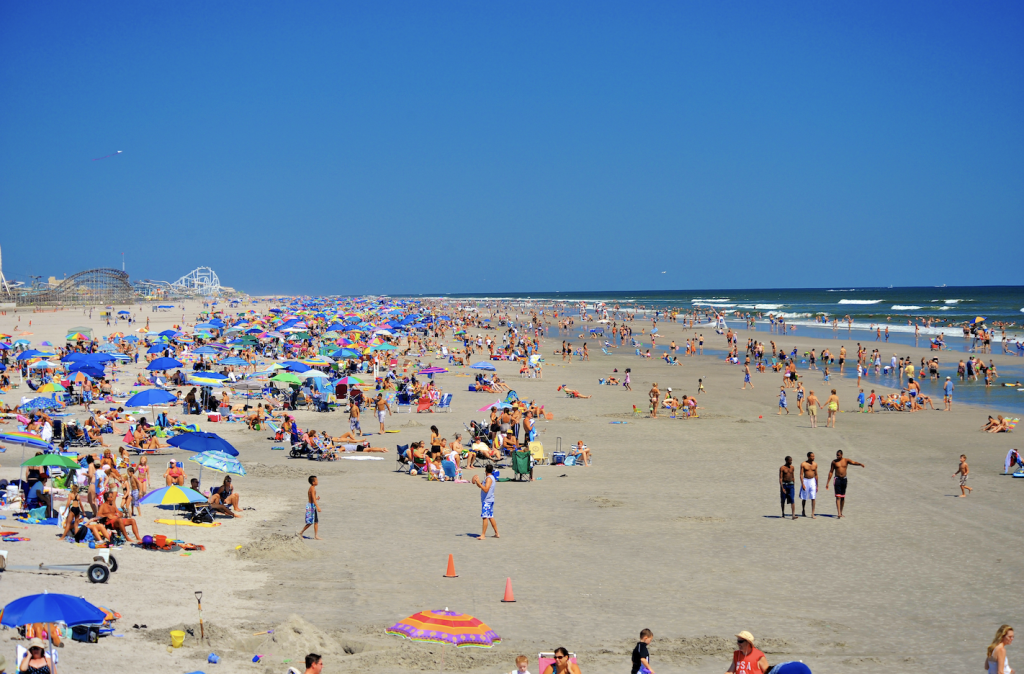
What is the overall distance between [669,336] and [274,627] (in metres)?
55.6

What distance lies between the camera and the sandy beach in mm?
8102

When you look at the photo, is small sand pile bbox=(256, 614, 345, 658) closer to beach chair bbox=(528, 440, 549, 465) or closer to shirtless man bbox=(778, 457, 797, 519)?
shirtless man bbox=(778, 457, 797, 519)

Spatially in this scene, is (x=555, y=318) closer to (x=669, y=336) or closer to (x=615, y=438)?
(x=669, y=336)

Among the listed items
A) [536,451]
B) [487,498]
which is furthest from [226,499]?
[536,451]

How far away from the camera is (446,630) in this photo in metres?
7.94

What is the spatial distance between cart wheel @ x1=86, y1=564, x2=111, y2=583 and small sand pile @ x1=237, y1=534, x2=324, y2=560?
187cm

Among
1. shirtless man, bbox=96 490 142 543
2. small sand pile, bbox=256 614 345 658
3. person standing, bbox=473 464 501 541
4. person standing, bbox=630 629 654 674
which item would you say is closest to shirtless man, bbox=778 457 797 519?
person standing, bbox=473 464 501 541

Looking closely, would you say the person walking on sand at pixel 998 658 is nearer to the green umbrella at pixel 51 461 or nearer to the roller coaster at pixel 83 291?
the green umbrella at pixel 51 461

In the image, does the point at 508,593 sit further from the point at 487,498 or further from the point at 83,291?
the point at 83,291

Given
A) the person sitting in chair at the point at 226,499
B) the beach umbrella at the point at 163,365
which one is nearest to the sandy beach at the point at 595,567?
the person sitting in chair at the point at 226,499

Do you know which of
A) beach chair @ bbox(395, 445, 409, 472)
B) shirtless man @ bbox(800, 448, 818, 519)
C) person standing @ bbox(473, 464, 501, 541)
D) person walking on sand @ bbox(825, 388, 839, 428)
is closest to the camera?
person standing @ bbox(473, 464, 501, 541)

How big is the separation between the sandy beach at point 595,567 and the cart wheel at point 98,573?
9 cm

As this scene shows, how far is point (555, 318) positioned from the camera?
288ft

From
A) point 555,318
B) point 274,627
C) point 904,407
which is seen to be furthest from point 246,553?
point 555,318
